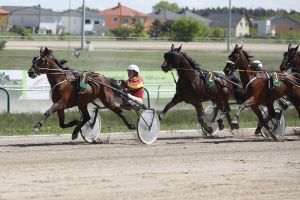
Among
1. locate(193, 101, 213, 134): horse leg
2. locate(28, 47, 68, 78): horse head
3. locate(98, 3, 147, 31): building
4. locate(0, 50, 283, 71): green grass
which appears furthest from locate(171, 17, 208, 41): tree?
locate(28, 47, 68, 78): horse head

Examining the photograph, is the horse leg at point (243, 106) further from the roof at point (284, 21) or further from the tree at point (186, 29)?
the roof at point (284, 21)

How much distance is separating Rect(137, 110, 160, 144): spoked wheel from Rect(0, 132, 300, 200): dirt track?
0.24m

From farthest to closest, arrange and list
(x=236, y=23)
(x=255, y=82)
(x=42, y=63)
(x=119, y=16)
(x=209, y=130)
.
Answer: (x=119, y=16) → (x=236, y=23) → (x=209, y=130) → (x=255, y=82) → (x=42, y=63)

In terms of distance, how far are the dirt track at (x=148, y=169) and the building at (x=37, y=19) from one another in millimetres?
76405

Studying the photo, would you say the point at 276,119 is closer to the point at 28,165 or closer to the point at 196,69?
the point at 196,69

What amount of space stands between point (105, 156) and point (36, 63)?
291cm

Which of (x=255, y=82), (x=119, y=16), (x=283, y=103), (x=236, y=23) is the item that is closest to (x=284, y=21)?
(x=236, y=23)

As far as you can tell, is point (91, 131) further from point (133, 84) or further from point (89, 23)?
point (89, 23)

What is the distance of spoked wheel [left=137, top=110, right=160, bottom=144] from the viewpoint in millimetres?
16906

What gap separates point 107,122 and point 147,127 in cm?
451

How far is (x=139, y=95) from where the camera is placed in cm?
1772

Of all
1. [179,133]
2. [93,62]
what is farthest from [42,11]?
[179,133]

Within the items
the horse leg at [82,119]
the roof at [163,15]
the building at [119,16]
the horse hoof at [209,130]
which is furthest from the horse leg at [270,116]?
the building at [119,16]

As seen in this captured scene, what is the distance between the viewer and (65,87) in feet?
53.6
